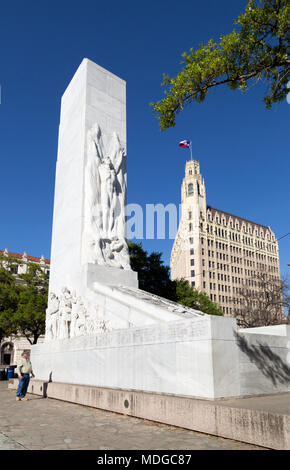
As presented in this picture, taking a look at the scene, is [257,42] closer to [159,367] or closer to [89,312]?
[159,367]

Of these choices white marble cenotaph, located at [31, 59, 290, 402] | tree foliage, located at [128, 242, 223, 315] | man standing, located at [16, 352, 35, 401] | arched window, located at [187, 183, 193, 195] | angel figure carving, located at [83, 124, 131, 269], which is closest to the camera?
white marble cenotaph, located at [31, 59, 290, 402]

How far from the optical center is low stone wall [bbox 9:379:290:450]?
521cm

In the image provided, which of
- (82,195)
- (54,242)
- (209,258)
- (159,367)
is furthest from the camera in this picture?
(209,258)

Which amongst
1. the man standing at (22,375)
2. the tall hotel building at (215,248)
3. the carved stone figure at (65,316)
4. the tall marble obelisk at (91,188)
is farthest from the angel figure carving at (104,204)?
the tall hotel building at (215,248)

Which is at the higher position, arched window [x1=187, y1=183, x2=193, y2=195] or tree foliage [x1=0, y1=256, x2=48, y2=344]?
arched window [x1=187, y1=183, x2=193, y2=195]

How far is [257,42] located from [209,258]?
274ft

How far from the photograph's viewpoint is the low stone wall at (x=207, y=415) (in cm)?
521

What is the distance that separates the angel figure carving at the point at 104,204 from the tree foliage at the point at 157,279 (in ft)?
35.9

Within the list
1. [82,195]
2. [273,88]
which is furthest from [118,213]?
[273,88]

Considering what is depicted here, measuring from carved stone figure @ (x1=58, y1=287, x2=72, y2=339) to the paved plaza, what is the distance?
6807 millimetres

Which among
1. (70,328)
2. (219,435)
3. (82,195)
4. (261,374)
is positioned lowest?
(219,435)

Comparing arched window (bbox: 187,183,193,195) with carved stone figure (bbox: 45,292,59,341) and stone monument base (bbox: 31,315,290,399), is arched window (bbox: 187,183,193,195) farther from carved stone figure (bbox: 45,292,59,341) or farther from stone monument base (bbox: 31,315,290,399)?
stone monument base (bbox: 31,315,290,399)

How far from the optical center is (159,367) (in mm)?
9367

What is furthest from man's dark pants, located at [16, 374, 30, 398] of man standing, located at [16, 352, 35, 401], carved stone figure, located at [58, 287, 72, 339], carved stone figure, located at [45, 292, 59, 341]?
carved stone figure, located at [45, 292, 59, 341]
